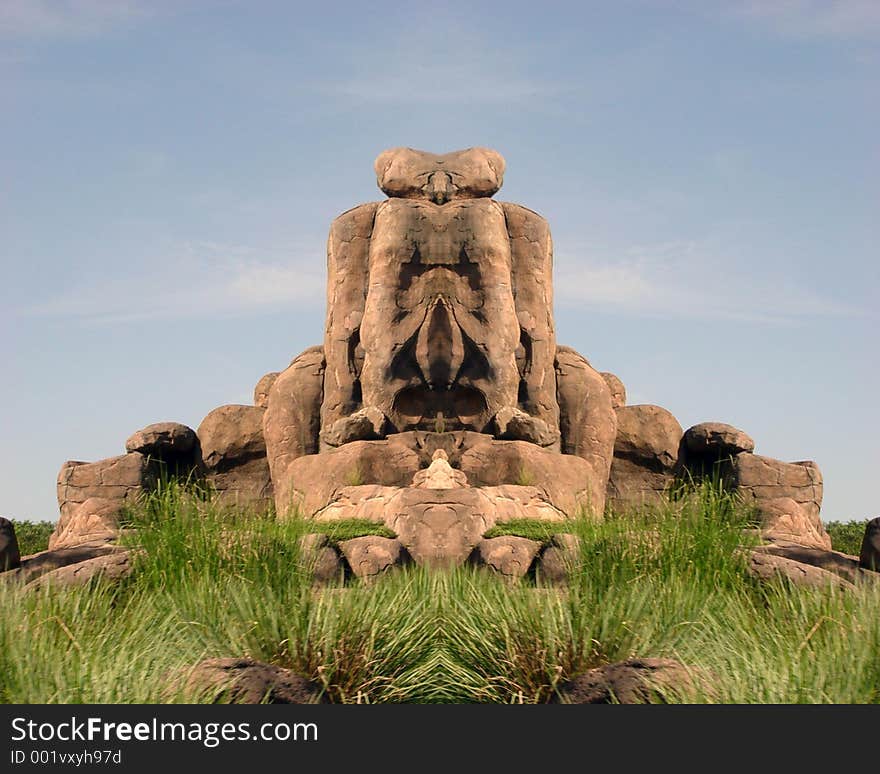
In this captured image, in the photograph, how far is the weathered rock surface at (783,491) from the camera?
1041cm

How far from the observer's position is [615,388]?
1248 centimetres

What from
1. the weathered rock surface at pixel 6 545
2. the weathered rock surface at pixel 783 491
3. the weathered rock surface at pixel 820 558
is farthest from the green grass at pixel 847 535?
the weathered rock surface at pixel 6 545

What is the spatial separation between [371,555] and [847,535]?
32.0ft

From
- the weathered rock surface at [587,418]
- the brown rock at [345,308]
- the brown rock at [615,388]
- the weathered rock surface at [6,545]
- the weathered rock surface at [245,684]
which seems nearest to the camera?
the weathered rock surface at [245,684]

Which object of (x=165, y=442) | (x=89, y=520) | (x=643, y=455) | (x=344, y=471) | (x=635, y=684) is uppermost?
(x=165, y=442)

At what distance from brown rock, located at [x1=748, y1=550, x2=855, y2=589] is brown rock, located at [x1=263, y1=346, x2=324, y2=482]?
475 centimetres

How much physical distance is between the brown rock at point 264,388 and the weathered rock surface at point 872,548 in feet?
20.8

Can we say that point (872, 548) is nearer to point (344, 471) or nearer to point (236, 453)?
point (344, 471)

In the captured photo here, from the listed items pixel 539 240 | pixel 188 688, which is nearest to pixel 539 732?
pixel 188 688

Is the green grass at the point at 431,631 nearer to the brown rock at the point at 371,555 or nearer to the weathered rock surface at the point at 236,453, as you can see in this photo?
the brown rock at the point at 371,555

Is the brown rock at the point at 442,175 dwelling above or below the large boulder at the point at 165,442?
above

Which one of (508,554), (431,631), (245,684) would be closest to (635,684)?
(431,631)

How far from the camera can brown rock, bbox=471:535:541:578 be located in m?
8.16

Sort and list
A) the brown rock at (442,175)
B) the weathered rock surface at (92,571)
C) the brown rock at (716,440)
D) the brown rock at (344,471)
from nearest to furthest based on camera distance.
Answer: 1. the weathered rock surface at (92,571)
2. the brown rock at (344,471)
3. the brown rock at (716,440)
4. the brown rock at (442,175)
